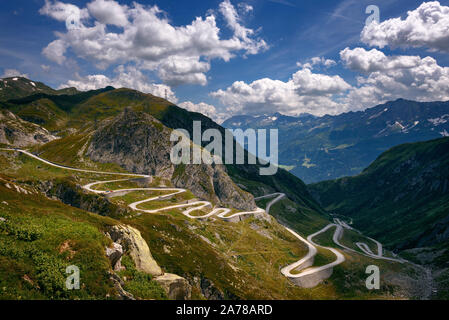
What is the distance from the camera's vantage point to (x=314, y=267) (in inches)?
4572

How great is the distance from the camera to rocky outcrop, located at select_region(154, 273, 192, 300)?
115 feet

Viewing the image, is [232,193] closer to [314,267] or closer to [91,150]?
[314,267]

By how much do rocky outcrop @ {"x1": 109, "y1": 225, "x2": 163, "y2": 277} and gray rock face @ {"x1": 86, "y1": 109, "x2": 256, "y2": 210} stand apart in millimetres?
114341

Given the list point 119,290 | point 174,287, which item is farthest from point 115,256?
point 174,287

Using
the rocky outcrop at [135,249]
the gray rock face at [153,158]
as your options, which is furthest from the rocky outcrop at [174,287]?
the gray rock face at [153,158]

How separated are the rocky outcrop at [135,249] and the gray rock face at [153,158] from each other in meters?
114

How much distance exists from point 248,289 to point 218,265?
9.75 meters

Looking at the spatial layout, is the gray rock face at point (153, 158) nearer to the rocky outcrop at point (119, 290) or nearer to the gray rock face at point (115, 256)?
the gray rock face at point (115, 256)

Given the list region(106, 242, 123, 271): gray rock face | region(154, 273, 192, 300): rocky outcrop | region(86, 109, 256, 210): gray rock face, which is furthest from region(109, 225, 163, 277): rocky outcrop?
region(86, 109, 256, 210): gray rock face

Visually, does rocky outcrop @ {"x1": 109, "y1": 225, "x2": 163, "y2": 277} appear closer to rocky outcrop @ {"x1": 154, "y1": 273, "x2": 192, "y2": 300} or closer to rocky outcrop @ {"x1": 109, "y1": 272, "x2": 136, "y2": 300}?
rocky outcrop @ {"x1": 154, "y1": 273, "x2": 192, "y2": 300}

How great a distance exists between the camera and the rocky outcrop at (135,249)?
3797 centimetres

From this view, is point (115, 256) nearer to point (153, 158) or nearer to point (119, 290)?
point (119, 290)

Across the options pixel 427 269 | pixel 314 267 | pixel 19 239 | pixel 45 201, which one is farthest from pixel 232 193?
pixel 19 239
